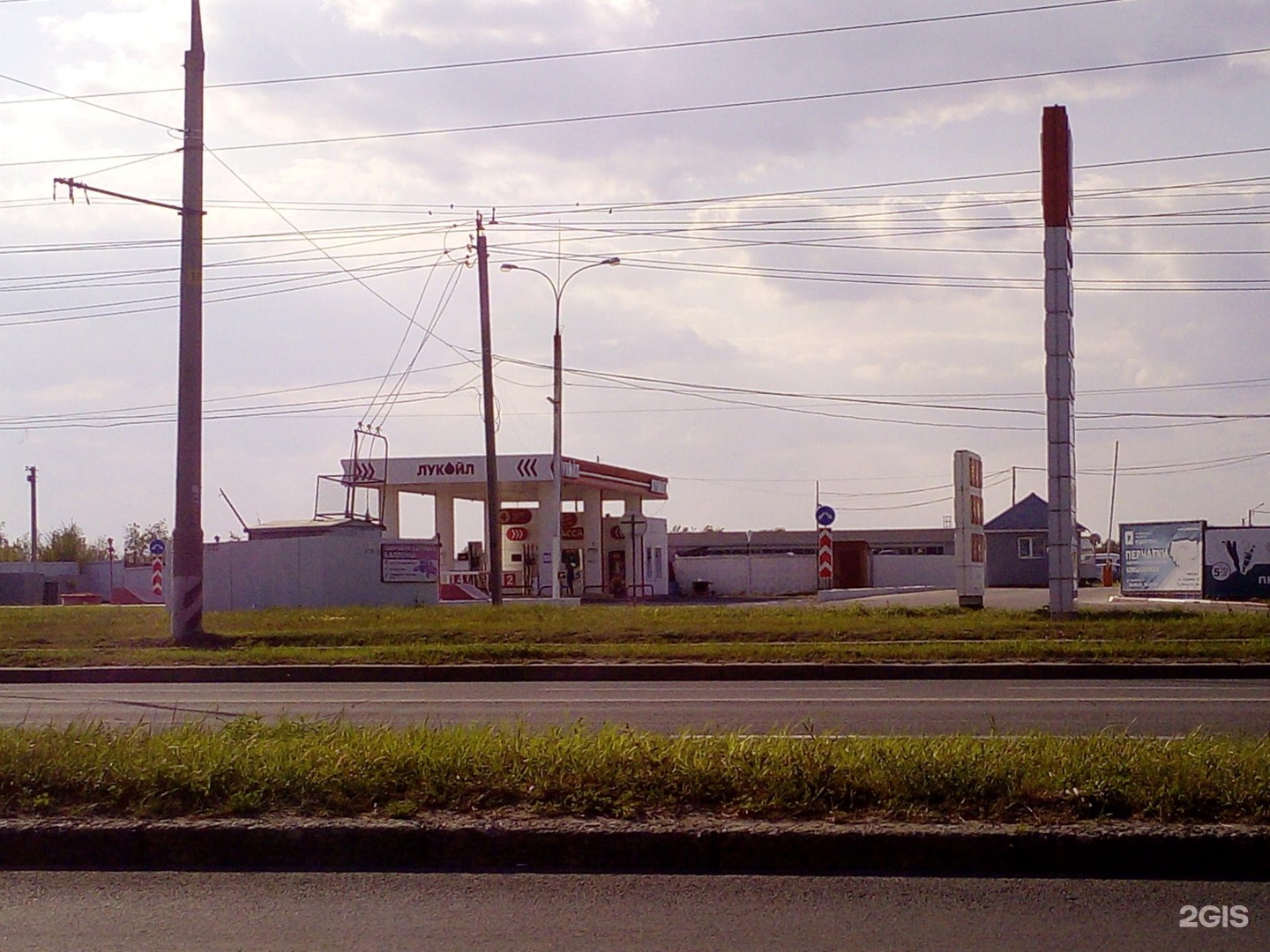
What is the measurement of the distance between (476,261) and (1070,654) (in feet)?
69.3

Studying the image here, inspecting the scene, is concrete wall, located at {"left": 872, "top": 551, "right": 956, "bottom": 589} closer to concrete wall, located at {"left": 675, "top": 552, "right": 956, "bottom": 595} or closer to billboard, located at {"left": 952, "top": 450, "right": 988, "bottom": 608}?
concrete wall, located at {"left": 675, "top": 552, "right": 956, "bottom": 595}

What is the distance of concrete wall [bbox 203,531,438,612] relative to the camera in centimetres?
3903

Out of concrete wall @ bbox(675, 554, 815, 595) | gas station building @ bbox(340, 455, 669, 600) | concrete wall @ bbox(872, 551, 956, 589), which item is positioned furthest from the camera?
concrete wall @ bbox(872, 551, 956, 589)

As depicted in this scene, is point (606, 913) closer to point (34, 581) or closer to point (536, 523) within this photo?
point (536, 523)

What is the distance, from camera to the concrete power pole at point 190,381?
75.0 ft

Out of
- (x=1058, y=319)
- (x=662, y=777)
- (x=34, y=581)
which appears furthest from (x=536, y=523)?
(x=662, y=777)

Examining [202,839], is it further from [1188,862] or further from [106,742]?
[1188,862]

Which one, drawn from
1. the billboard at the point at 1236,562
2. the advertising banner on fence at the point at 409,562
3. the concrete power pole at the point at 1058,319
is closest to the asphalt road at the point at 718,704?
the concrete power pole at the point at 1058,319

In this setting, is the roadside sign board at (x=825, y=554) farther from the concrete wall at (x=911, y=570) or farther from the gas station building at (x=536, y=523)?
the concrete wall at (x=911, y=570)

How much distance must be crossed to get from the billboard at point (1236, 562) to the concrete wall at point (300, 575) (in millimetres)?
22809

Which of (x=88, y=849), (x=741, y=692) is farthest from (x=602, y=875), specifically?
(x=741, y=692)

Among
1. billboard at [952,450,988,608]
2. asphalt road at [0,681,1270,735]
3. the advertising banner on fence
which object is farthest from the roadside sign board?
asphalt road at [0,681,1270,735]

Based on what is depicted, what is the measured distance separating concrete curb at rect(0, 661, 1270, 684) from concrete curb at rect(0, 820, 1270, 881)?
38.3ft

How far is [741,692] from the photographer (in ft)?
52.3
